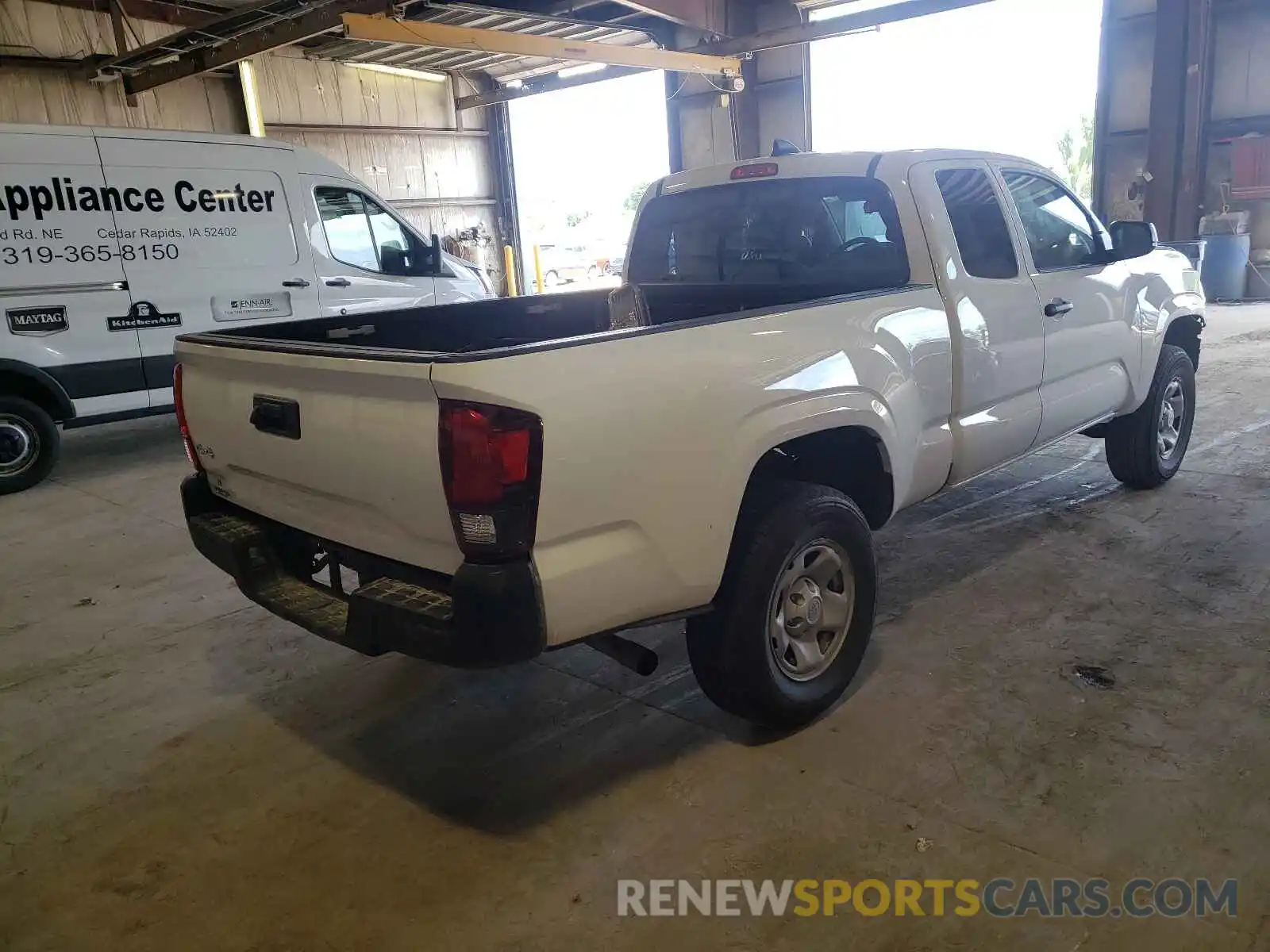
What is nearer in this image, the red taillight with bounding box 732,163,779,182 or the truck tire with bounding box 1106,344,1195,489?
the red taillight with bounding box 732,163,779,182

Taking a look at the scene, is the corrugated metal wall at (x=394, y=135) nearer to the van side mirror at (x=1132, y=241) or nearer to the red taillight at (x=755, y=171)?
the red taillight at (x=755, y=171)

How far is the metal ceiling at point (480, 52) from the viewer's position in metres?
12.8

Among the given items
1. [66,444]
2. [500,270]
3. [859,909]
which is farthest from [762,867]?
[500,270]

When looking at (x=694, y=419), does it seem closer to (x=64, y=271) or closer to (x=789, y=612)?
(x=789, y=612)

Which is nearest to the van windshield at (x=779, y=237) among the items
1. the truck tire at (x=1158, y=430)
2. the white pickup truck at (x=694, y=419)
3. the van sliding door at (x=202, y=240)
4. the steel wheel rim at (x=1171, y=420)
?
the white pickup truck at (x=694, y=419)

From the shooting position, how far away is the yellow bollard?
57.4 ft

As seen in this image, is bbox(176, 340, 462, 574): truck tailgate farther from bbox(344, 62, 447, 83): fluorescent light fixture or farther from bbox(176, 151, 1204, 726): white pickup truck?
bbox(344, 62, 447, 83): fluorescent light fixture

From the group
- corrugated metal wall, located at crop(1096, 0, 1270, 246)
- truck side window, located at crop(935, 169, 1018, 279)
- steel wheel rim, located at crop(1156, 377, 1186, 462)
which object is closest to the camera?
truck side window, located at crop(935, 169, 1018, 279)

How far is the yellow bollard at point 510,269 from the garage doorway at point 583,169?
0.42 meters

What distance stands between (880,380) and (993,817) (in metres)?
1.33

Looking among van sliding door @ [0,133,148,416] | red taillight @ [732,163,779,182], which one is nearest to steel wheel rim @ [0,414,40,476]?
van sliding door @ [0,133,148,416]

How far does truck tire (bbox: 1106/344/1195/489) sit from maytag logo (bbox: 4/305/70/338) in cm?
679

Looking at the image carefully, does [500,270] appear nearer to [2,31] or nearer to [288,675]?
[2,31]

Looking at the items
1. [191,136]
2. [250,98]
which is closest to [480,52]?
[250,98]
